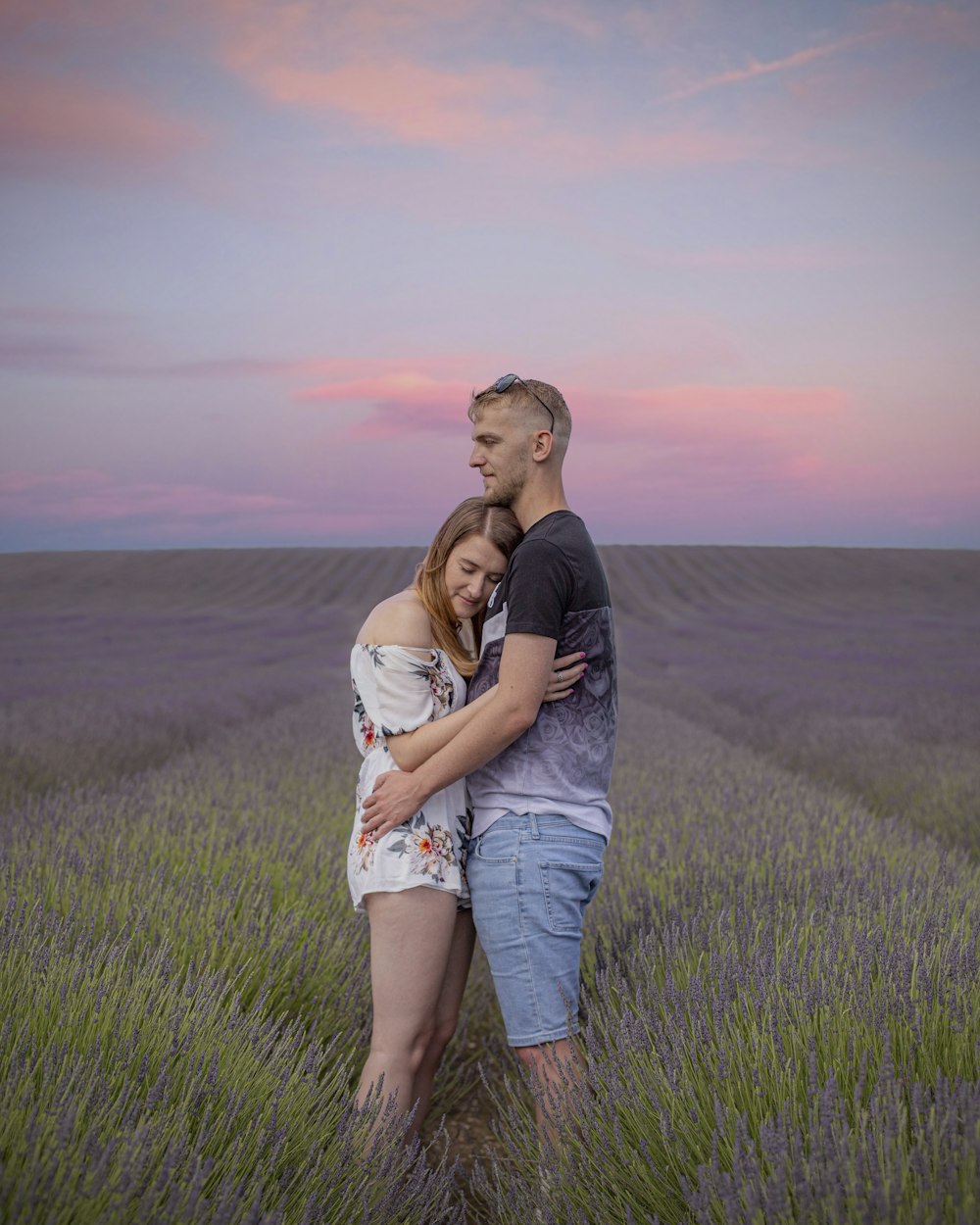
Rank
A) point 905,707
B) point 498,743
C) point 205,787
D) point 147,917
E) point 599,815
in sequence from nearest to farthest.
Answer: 1. point 498,743
2. point 599,815
3. point 147,917
4. point 205,787
5. point 905,707

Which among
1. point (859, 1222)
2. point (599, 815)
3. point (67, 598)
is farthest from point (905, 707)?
point (67, 598)

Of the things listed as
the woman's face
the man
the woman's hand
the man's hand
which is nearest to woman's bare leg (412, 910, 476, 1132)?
the man

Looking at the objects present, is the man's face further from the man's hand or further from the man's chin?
the man's hand

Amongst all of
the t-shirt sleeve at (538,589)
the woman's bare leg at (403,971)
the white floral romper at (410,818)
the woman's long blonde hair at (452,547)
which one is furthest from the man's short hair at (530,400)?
the woman's bare leg at (403,971)

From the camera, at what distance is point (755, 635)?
22812mm

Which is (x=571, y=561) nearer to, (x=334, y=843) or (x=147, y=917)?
(x=147, y=917)

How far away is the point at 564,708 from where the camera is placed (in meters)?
2.16

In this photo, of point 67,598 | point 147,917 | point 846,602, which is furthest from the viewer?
point 846,602

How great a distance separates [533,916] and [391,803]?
0.41 m

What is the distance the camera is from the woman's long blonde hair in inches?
88.7

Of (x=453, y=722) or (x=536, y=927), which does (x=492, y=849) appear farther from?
(x=453, y=722)

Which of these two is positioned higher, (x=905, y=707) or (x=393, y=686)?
(x=393, y=686)

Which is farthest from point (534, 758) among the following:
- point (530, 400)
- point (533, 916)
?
point (530, 400)

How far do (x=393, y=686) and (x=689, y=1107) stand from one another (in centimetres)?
106
